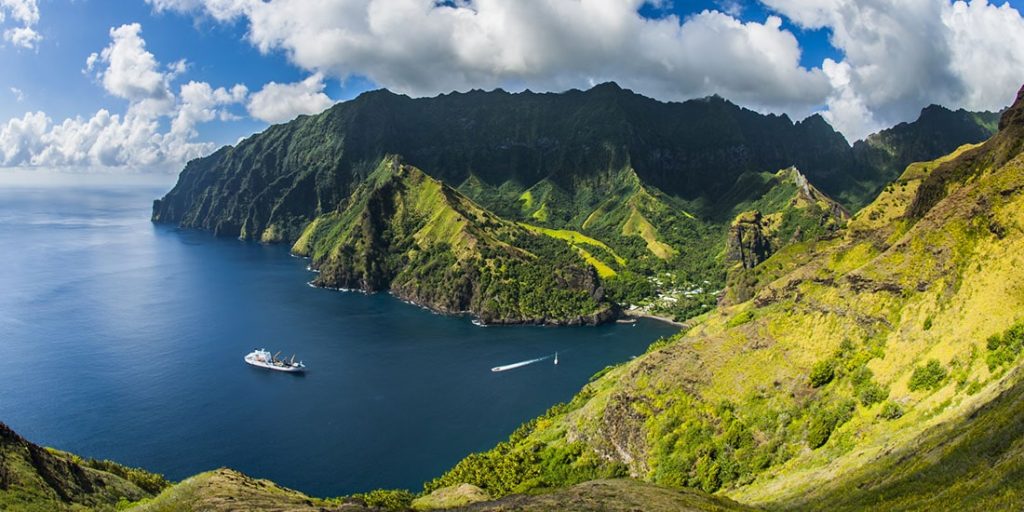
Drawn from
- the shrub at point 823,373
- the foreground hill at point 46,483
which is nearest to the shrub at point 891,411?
the shrub at point 823,373

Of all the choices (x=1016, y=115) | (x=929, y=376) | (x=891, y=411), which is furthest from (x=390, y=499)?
(x=1016, y=115)

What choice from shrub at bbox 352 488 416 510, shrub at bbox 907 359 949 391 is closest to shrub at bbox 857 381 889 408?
shrub at bbox 907 359 949 391

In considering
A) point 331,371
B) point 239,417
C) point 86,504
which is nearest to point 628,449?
point 86,504

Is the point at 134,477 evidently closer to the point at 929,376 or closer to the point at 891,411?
the point at 891,411

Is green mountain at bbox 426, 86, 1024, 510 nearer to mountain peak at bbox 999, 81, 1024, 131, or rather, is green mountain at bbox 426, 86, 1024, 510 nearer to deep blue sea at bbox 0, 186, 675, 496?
mountain peak at bbox 999, 81, 1024, 131

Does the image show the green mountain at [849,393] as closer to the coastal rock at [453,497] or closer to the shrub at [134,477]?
the coastal rock at [453,497]

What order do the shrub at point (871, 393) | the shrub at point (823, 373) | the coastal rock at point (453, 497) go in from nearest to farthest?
the shrub at point (871, 393), the coastal rock at point (453, 497), the shrub at point (823, 373)

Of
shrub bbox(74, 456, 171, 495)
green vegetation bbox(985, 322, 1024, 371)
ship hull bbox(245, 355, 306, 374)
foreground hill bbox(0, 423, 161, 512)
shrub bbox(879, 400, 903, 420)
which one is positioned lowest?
ship hull bbox(245, 355, 306, 374)
